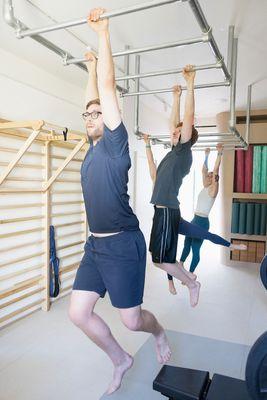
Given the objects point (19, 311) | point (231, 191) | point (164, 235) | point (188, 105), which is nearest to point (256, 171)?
point (231, 191)

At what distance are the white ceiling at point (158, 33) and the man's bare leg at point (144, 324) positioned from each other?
2018 millimetres

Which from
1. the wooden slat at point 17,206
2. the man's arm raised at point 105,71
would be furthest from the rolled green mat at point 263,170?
the man's arm raised at point 105,71

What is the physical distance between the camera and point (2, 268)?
297cm

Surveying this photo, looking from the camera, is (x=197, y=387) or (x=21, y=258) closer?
(x=197, y=387)

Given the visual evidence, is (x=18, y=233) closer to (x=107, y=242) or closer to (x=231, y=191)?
(x=107, y=242)

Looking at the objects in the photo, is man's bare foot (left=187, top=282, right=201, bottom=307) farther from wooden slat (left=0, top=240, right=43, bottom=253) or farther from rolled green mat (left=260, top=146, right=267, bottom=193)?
rolled green mat (left=260, top=146, right=267, bottom=193)

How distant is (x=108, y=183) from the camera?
1703mm

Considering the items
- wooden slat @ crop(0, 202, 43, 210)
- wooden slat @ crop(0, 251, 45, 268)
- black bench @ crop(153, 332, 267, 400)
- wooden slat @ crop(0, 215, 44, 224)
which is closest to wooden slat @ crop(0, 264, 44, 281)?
wooden slat @ crop(0, 251, 45, 268)

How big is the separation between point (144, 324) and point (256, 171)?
3962 millimetres

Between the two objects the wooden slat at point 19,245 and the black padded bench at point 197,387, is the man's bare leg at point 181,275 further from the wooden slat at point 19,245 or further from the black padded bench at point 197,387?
the wooden slat at point 19,245

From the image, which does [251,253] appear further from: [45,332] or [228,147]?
[45,332]

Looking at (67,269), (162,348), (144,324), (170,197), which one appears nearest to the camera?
(144,324)

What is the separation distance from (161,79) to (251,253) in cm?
314

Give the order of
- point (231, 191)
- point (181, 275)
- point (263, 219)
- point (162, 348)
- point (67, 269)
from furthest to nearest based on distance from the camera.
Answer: point (231, 191) < point (263, 219) < point (67, 269) < point (181, 275) < point (162, 348)
